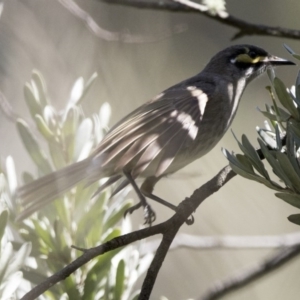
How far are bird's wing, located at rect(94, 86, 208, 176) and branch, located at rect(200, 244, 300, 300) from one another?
0.94 ft

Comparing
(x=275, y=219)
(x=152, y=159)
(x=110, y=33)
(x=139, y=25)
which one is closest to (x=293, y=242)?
(x=275, y=219)

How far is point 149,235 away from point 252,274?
1.88 ft

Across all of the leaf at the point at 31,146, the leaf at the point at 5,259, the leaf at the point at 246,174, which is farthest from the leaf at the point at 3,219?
the leaf at the point at 246,174

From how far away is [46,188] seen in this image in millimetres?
902

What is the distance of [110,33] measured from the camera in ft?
3.83

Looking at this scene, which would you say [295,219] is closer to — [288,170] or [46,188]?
[288,170]

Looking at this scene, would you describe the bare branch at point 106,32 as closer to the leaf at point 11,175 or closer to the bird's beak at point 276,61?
the leaf at point 11,175

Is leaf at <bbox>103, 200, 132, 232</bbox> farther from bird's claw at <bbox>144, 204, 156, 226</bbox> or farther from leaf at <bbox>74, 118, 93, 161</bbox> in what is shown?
bird's claw at <bbox>144, 204, 156, 226</bbox>

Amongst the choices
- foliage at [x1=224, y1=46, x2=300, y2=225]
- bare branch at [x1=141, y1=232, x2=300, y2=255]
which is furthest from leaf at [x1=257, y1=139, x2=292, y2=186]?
bare branch at [x1=141, y1=232, x2=300, y2=255]

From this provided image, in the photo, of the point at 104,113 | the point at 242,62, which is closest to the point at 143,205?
the point at 104,113

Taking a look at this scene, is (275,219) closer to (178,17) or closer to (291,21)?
(178,17)

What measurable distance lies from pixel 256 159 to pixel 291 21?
1.47 metres

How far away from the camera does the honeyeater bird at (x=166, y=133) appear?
974 millimetres

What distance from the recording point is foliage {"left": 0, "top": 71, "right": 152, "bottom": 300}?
0.89 meters
